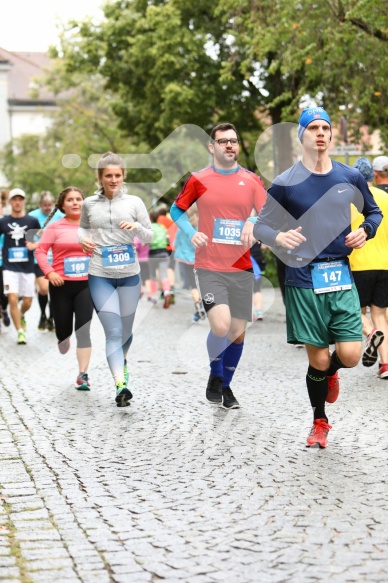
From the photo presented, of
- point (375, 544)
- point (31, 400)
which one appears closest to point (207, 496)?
point (375, 544)

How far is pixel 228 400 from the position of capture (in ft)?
27.9

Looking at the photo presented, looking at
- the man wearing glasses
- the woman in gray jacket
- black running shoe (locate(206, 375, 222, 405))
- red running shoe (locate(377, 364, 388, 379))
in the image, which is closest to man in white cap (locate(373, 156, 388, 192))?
red running shoe (locate(377, 364, 388, 379))

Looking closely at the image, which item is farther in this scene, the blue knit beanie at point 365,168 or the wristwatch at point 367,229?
the blue knit beanie at point 365,168

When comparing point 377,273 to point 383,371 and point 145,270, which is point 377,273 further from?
point 145,270

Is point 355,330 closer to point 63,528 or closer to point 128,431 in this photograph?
point 128,431

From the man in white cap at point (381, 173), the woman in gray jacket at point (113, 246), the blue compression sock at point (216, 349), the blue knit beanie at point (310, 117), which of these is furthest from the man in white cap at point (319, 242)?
the man in white cap at point (381, 173)

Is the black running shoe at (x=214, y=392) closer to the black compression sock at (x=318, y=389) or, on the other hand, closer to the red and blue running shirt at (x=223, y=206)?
the red and blue running shirt at (x=223, y=206)

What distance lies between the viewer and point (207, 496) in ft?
18.2

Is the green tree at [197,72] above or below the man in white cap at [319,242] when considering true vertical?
above

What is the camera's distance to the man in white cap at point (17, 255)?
1464cm

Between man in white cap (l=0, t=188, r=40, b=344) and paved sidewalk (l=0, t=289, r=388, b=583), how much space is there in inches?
170

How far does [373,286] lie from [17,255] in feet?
19.8

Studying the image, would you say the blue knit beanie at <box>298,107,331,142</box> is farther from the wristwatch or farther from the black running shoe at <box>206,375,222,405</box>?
the black running shoe at <box>206,375,222,405</box>

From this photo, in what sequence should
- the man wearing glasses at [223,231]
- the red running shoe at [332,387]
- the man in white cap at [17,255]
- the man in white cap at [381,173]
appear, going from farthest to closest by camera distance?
the man in white cap at [17,255] → the man in white cap at [381,173] → the man wearing glasses at [223,231] → the red running shoe at [332,387]
